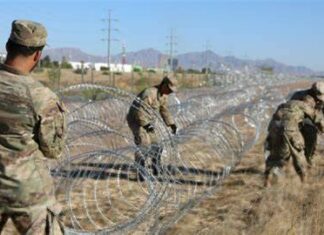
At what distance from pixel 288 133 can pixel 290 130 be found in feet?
0.16

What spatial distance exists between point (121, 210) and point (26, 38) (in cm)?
522

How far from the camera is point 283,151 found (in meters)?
9.81

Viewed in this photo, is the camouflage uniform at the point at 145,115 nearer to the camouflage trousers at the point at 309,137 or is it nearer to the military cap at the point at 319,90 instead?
the camouflage trousers at the point at 309,137

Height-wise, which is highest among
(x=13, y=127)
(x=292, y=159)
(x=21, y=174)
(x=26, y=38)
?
(x=26, y=38)

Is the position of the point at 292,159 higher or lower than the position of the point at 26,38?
lower

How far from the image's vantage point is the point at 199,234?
24.8 feet

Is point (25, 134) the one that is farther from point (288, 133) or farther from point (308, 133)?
point (308, 133)

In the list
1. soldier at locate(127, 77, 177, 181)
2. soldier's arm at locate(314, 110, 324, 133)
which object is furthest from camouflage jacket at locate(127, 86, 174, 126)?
soldier's arm at locate(314, 110, 324, 133)

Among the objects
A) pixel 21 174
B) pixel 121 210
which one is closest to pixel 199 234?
pixel 121 210

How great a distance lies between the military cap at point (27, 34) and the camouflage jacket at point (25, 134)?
7.4 inches

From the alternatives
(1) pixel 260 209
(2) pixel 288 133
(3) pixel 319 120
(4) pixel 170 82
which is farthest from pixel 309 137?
(1) pixel 260 209

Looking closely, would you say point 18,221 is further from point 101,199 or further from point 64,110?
point 101,199

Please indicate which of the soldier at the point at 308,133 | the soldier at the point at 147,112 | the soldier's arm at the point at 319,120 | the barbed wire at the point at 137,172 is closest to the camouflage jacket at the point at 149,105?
the soldier at the point at 147,112

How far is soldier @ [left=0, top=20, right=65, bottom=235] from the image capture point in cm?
432
